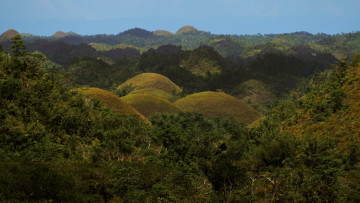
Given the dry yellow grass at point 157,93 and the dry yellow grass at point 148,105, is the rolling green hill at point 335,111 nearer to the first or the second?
the dry yellow grass at point 148,105

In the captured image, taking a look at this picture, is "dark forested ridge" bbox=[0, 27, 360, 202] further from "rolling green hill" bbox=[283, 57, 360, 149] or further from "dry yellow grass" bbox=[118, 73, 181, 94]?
"dry yellow grass" bbox=[118, 73, 181, 94]

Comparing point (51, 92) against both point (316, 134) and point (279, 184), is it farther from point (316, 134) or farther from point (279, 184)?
point (316, 134)

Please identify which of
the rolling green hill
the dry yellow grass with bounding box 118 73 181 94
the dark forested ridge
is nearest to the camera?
the dark forested ridge

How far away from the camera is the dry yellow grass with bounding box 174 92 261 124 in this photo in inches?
3388

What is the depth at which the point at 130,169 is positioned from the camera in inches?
651

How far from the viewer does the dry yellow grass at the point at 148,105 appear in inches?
2970

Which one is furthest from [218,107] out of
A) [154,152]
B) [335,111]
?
[154,152]

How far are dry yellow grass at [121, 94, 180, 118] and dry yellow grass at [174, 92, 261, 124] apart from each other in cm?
771

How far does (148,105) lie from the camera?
77.9 meters

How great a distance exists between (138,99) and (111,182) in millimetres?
65480

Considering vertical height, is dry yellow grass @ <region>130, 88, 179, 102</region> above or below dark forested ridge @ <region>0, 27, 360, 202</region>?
below

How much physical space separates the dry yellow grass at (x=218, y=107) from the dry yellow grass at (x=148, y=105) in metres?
7.71

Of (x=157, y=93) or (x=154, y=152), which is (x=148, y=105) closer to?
(x=157, y=93)

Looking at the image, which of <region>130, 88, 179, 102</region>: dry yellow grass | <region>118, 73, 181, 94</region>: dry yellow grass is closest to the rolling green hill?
<region>130, 88, 179, 102</region>: dry yellow grass
